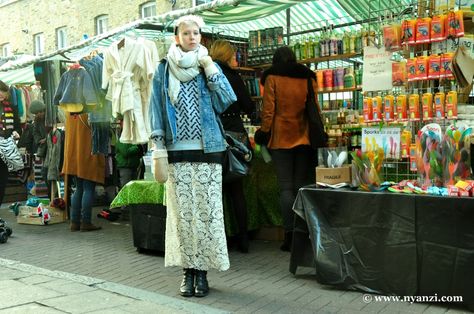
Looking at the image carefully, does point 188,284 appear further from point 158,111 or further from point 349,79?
point 349,79

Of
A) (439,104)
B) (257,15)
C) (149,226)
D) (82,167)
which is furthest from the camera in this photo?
(82,167)

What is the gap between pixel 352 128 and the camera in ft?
21.1

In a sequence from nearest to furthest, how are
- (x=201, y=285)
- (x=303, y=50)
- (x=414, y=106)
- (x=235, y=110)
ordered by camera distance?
(x=201, y=285)
(x=414, y=106)
(x=235, y=110)
(x=303, y=50)

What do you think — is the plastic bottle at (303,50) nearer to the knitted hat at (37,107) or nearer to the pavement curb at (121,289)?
the pavement curb at (121,289)

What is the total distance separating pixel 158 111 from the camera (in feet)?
12.9

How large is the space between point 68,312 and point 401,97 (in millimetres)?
3102

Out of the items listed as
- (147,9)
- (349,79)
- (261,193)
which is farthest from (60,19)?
(261,193)

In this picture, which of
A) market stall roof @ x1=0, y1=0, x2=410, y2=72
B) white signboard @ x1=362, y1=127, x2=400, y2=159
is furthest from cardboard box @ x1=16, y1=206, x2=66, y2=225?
white signboard @ x1=362, y1=127, x2=400, y2=159

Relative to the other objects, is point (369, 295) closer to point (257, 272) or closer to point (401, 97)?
point (257, 272)

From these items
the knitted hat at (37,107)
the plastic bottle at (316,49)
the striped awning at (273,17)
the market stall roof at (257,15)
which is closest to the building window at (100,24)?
the market stall roof at (257,15)

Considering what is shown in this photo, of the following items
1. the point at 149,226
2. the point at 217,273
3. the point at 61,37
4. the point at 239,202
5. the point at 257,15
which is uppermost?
the point at 61,37

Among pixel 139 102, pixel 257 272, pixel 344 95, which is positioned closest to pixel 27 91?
pixel 139 102

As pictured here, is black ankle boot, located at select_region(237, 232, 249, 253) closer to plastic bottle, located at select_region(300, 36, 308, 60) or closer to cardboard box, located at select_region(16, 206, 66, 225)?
plastic bottle, located at select_region(300, 36, 308, 60)

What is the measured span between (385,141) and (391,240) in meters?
0.88
